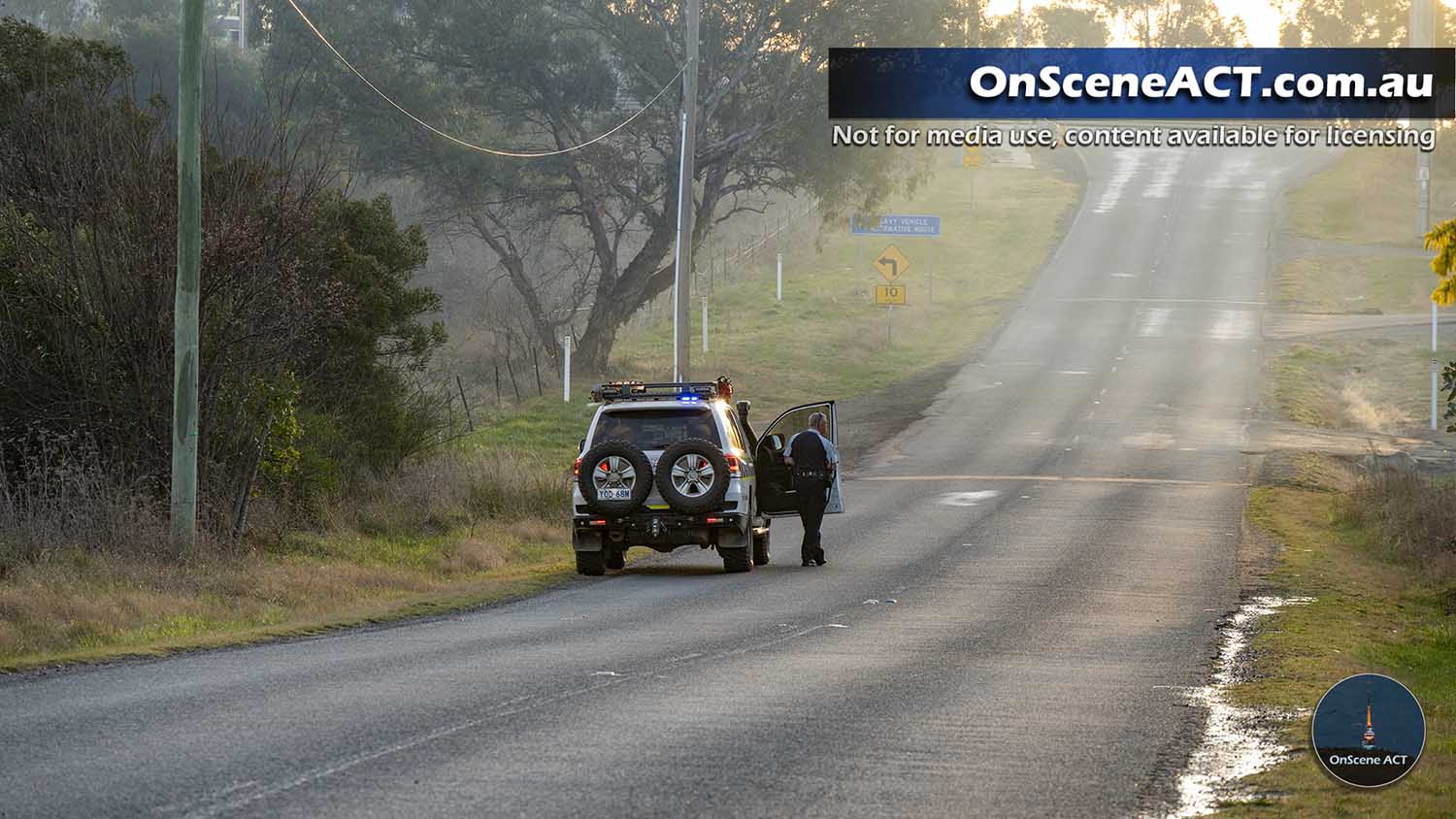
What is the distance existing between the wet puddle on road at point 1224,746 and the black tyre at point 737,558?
743 centimetres

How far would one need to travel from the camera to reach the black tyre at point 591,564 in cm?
2073

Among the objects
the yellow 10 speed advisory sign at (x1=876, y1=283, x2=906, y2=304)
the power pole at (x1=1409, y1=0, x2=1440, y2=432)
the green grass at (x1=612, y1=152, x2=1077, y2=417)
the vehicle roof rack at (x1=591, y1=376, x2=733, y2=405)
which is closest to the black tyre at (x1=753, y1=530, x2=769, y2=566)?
the vehicle roof rack at (x1=591, y1=376, x2=733, y2=405)

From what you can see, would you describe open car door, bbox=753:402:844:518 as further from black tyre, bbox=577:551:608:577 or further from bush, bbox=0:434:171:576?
bush, bbox=0:434:171:576

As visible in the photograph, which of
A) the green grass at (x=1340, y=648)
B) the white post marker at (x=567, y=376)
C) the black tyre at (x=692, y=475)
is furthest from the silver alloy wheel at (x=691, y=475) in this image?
the white post marker at (x=567, y=376)

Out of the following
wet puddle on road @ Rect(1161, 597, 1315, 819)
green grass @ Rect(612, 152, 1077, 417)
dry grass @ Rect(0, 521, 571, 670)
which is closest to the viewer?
wet puddle on road @ Rect(1161, 597, 1315, 819)

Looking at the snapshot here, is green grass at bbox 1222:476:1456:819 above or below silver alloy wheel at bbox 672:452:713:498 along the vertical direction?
below

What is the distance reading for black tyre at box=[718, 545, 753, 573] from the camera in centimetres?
2083

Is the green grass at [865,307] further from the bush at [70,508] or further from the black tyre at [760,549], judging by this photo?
the bush at [70,508]

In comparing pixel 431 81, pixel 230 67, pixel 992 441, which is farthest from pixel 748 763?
pixel 230 67

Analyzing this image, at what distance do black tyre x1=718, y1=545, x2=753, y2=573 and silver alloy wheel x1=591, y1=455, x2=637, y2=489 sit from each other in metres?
1.43

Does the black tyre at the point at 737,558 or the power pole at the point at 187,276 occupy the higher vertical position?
the power pole at the point at 187,276

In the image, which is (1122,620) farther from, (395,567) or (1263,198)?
(1263,198)

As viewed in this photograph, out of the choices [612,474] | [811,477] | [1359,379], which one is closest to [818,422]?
[811,477]

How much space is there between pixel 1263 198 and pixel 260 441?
243 ft
